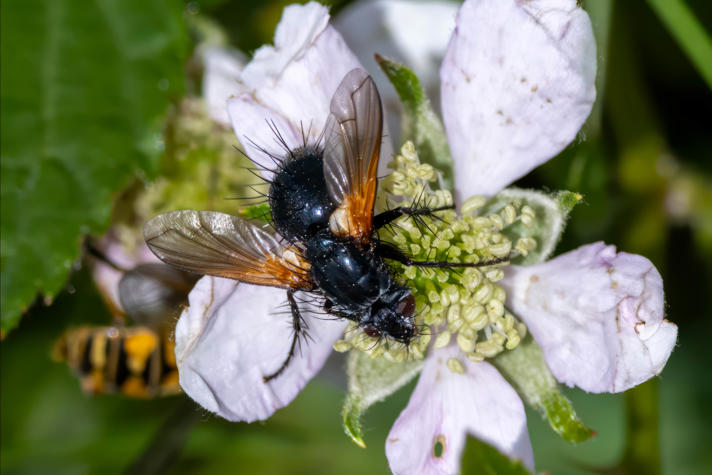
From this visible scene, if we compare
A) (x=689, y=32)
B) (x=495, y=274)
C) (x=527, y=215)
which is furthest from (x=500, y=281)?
(x=689, y=32)

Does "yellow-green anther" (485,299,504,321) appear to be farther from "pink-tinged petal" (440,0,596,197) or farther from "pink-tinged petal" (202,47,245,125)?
"pink-tinged petal" (202,47,245,125)

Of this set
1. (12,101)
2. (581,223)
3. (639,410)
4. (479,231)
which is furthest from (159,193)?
(639,410)

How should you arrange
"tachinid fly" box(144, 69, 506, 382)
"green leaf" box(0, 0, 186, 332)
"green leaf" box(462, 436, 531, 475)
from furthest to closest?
1. "green leaf" box(0, 0, 186, 332)
2. "tachinid fly" box(144, 69, 506, 382)
3. "green leaf" box(462, 436, 531, 475)

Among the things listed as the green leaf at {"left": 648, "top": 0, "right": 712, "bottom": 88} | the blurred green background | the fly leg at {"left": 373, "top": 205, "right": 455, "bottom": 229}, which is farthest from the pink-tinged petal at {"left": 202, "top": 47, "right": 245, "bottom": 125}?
the green leaf at {"left": 648, "top": 0, "right": 712, "bottom": 88}

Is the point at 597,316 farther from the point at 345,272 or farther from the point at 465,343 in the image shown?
the point at 345,272

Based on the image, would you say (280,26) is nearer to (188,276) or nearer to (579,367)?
(188,276)

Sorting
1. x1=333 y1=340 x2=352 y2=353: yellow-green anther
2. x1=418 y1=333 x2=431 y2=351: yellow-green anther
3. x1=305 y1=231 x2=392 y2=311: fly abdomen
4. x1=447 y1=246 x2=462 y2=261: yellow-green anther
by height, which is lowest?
x1=418 y1=333 x2=431 y2=351: yellow-green anther

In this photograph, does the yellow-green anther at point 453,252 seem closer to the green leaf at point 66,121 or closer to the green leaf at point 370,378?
the green leaf at point 370,378

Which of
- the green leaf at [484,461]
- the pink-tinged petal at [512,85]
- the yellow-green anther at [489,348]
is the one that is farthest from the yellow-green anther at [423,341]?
the green leaf at [484,461]
